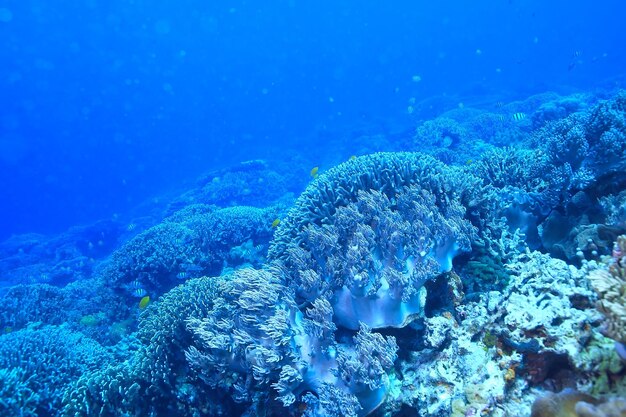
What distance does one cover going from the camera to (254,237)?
36.9 ft

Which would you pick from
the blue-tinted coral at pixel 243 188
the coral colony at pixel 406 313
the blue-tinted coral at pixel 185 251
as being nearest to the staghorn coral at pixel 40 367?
the coral colony at pixel 406 313

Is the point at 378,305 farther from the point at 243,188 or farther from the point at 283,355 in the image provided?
the point at 243,188

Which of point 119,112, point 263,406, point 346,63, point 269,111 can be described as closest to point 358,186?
point 263,406

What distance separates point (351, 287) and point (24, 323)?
1049 centimetres

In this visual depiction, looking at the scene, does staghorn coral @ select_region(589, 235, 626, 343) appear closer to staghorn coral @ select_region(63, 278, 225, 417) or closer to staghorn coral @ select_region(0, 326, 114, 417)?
staghorn coral @ select_region(63, 278, 225, 417)

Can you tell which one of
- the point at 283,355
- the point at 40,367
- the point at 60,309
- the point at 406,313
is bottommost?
the point at 283,355

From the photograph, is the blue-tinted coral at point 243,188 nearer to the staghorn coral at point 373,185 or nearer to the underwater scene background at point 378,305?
the underwater scene background at point 378,305

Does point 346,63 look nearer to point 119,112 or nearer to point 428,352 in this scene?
point 119,112

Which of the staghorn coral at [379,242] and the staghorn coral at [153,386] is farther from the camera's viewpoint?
the staghorn coral at [153,386]

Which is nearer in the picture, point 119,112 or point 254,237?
point 254,237

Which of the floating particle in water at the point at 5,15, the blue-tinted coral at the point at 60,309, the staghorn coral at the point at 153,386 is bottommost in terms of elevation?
the staghorn coral at the point at 153,386

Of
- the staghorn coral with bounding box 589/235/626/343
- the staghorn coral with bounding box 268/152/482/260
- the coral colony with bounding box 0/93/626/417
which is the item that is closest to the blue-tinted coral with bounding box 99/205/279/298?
the coral colony with bounding box 0/93/626/417

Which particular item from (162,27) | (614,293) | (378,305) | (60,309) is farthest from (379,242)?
(162,27)

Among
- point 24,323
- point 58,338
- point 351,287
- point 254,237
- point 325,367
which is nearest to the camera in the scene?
point 325,367
